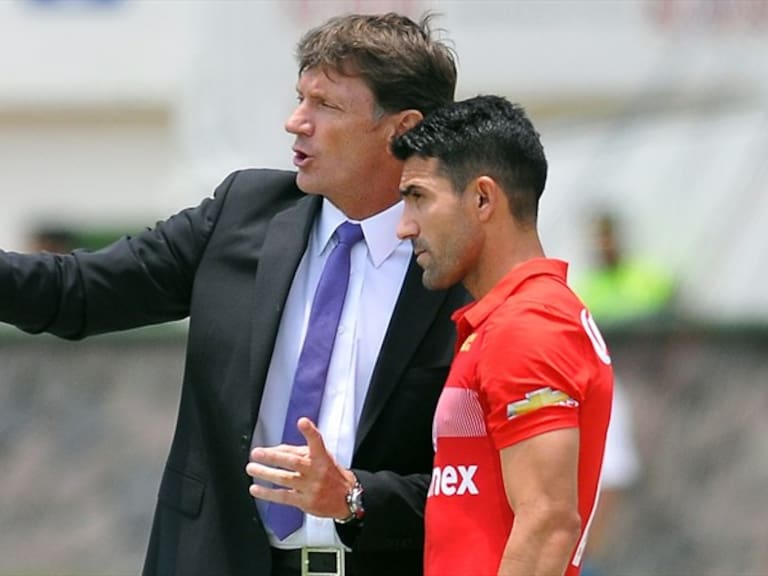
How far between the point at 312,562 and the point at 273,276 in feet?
1.96

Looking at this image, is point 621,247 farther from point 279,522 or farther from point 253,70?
point 279,522

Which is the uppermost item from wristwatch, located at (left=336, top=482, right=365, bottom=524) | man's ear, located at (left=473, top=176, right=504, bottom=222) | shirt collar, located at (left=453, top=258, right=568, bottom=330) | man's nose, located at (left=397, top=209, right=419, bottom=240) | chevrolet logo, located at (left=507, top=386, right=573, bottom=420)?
man's ear, located at (left=473, top=176, right=504, bottom=222)

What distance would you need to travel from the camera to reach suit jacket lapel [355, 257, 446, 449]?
393cm

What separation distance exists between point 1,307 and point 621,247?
21.6 feet

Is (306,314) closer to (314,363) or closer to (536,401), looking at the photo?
(314,363)

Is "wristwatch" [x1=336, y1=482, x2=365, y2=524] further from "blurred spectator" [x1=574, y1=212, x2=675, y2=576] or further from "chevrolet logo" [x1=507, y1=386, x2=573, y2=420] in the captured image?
"blurred spectator" [x1=574, y1=212, x2=675, y2=576]

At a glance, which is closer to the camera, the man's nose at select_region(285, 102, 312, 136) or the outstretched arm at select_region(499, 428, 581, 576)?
the outstretched arm at select_region(499, 428, 581, 576)

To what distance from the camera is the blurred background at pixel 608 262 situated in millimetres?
8672

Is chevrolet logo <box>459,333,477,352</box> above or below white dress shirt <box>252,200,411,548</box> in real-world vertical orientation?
above

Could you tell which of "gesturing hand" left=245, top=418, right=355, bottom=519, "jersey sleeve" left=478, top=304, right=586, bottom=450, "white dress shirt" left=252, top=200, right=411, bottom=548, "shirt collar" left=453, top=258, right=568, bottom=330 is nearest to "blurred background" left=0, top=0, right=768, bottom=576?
"white dress shirt" left=252, top=200, right=411, bottom=548

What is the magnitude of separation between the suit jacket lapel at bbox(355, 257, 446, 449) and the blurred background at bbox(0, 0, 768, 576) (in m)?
3.82

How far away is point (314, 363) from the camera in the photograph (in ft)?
13.0

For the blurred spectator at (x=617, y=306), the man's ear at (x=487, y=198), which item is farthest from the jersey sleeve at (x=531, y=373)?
the blurred spectator at (x=617, y=306)

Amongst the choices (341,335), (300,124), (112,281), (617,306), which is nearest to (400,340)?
(341,335)
